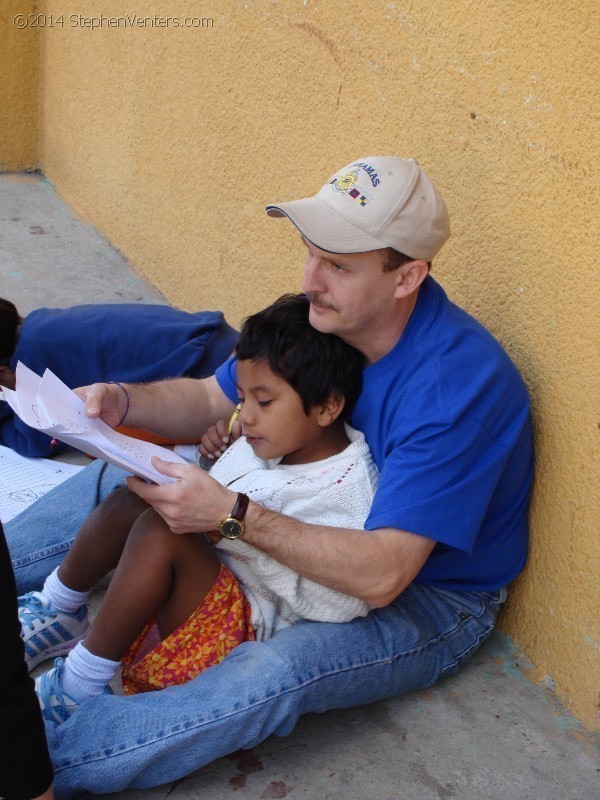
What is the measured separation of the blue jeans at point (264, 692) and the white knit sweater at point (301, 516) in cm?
6

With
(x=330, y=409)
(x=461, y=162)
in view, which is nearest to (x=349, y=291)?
(x=330, y=409)

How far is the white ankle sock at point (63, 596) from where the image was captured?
2641mm

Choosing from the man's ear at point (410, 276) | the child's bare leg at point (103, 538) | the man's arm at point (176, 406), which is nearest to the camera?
the man's ear at point (410, 276)

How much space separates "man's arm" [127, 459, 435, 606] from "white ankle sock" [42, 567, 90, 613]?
0.53 meters

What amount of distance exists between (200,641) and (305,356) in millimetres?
710

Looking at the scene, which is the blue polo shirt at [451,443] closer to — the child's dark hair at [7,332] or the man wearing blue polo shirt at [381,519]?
the man wearing blue polo shirt at [381,519]

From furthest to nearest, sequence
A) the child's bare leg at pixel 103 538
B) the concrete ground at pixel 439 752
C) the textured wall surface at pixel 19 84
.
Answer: the textured wall surface at pixel 19 84 → the child's bare leg at pixel 103 538 → the concrete ground at pixel 439 752

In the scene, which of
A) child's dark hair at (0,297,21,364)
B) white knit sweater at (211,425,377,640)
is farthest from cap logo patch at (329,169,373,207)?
child's dark hair at (0,297,21,364)

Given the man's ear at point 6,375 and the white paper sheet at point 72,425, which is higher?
the white paper sheet at point 72,425

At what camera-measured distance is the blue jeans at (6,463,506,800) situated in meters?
2.16

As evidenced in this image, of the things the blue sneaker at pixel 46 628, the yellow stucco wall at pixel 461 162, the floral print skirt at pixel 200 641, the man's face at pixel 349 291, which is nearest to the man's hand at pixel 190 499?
the floral print skirt at pixel 200 641

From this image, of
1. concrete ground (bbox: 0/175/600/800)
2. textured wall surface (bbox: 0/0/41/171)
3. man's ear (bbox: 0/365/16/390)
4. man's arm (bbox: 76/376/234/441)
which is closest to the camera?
concrete ground (bbox: 0/175/600/800)

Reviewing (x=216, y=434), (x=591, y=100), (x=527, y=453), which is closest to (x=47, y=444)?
(x=216, y=434)

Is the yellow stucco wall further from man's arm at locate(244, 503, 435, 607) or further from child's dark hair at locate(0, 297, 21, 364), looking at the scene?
child's dark hair at locate(0, 297, 21, 364)
